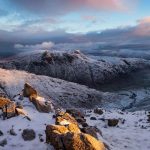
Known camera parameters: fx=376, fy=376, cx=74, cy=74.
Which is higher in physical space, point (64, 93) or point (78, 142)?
point (78, 142)

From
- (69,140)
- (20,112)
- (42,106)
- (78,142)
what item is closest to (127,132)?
(42,106)

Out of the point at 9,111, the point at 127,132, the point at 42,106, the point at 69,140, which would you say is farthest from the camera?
the point at 42,106

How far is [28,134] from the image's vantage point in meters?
26.3

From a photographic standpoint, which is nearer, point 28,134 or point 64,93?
point 28,134

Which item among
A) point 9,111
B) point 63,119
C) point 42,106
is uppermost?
point 9,111

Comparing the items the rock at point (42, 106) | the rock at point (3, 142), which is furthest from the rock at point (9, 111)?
the rock at point (3, 142)

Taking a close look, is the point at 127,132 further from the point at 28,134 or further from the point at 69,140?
the point at 69,140

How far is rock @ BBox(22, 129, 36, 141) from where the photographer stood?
26016 mm

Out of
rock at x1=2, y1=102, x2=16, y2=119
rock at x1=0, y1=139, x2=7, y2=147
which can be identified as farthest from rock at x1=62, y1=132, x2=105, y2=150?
rock at x1=2, y1=102, x2=16, y2=119

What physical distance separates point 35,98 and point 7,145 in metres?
9.57

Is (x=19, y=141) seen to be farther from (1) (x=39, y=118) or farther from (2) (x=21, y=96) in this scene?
(2) (x=21, y=96)

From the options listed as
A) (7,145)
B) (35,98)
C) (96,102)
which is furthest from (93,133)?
(96,102)

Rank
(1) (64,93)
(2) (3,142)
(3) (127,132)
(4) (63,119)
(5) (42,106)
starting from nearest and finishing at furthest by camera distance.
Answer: (2) (3,142) < (4) (63,119) < (3) (127,132) < (5) (42,106) < (1) (64,93)

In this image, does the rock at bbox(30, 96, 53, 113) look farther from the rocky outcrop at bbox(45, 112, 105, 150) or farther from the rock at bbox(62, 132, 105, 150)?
the rock at bbox(62, 132, 105, 150)
